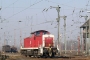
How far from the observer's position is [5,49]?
77.3 m

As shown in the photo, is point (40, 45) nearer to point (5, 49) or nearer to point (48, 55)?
point (48, 55)

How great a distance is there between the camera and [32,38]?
111 feet

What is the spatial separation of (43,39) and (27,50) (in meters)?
5.34

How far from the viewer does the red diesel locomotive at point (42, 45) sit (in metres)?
30.0

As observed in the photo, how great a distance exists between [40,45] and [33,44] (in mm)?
2472

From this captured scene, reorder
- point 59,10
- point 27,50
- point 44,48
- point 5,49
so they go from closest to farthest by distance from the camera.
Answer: point 44,48 → point 27,50 → point 59,10 → point 5,49

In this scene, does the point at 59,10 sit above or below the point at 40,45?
above

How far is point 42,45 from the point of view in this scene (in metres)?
30.8

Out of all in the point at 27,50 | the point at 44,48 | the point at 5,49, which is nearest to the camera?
the point at 44,48

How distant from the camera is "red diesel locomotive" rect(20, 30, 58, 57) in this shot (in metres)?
30.0

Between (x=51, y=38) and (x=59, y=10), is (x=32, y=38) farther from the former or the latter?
(x=59, y=10)

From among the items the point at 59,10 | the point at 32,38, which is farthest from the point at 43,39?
the point at 59,10

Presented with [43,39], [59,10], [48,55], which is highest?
[59,10]

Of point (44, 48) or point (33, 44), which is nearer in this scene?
point (44, 48)
